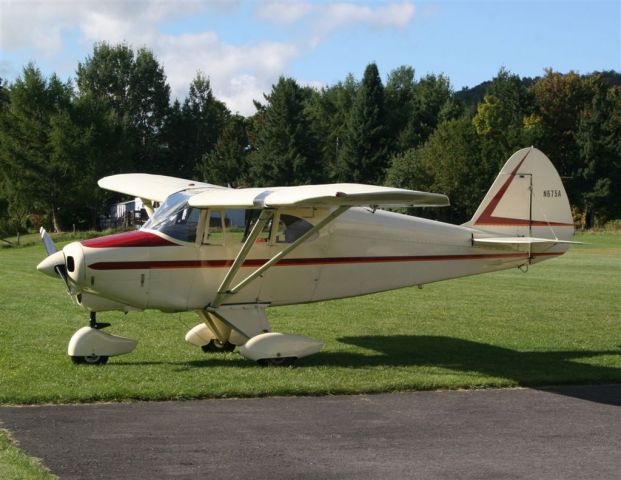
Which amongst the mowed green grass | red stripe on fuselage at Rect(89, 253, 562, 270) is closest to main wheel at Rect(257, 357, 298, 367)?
the mowed green grass

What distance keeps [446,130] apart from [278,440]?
223 ft

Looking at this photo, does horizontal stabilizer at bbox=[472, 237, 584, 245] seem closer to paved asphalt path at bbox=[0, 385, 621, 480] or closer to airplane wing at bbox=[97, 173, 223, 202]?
paved asphalt path at bbox=[0, 385, 621, 480]

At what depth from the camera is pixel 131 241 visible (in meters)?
10.3

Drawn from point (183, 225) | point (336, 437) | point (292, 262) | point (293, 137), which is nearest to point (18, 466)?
point (336, 437)

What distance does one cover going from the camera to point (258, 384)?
30.5 feet

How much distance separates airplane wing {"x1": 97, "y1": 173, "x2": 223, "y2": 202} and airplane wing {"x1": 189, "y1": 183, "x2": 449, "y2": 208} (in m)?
1.87

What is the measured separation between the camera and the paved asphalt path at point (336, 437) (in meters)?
6.25

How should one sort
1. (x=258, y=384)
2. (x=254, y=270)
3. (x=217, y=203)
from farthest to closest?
(x=254, y=270) → (x=217, y=203) → (x=258, y=384)

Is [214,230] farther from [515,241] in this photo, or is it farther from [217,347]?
[515,241]

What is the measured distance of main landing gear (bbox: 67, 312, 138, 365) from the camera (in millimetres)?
10305

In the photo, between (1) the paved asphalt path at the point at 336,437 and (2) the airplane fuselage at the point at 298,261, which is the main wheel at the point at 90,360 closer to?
(2) the airplane fuselage at the point at 298,261

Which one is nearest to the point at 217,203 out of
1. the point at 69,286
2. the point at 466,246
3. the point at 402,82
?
the point at 69,286

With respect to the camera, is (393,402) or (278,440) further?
(393,402)

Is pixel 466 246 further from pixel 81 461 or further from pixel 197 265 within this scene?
pixel 81 461
